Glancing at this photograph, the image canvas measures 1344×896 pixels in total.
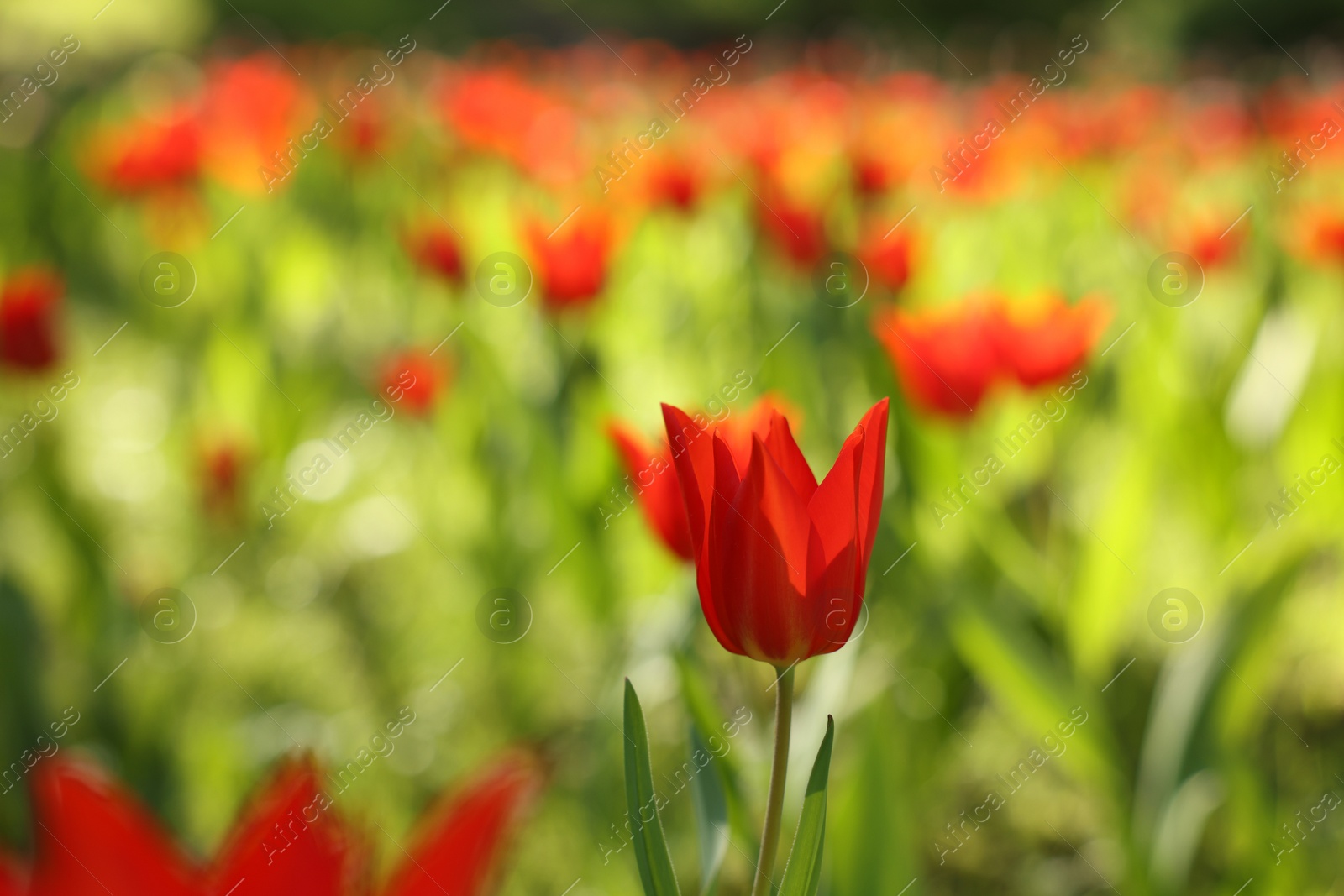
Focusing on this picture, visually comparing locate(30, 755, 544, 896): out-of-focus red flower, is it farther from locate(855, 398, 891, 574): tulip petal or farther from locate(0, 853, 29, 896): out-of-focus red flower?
locate(855, 398, 891, 574): tulip petal

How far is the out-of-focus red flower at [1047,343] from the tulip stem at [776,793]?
0.87m

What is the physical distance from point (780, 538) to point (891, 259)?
1.17 meters

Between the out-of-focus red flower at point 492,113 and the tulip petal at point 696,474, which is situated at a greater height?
the out-of-focus red flower at point 492,113

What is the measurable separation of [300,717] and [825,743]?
1147 mm

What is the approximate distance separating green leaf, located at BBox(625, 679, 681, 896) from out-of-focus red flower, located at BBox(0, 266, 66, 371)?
1.36 m

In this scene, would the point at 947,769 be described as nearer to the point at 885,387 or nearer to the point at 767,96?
the point at 885,387

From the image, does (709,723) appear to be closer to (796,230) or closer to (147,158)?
(796,230)

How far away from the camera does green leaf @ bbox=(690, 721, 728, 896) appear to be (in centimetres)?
60

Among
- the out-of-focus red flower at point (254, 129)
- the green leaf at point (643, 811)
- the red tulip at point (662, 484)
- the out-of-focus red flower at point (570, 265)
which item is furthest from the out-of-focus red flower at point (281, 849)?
the out-of-focus red flower at point (254, 129)

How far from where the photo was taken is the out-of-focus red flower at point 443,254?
6.09ft

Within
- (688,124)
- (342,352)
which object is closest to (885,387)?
(342,352)

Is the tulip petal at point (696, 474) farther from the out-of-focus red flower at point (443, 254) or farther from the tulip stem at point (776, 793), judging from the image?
the out-of-focus red flower at point (443, 254)

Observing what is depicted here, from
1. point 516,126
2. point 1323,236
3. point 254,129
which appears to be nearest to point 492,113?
point 516,126

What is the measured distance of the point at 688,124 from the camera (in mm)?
3578
